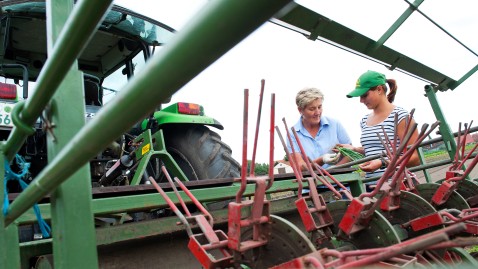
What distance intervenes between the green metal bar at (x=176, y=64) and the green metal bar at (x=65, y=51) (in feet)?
0.44

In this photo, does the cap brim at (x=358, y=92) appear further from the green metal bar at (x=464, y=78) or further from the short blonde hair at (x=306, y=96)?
the green metal bar at (x=464, y=78)

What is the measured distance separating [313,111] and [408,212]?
1.17m

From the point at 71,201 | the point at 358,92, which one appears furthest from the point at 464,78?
the point at 71,201

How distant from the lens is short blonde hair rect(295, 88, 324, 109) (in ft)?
8.80

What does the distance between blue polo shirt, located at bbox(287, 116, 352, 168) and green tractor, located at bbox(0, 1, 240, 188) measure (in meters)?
0.54

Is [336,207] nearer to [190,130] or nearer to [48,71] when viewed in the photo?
[48,71]

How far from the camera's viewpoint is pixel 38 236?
206 centimetres

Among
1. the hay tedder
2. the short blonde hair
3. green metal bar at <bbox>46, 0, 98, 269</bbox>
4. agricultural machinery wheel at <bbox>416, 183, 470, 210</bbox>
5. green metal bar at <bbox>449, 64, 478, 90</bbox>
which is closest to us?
the hay tedder

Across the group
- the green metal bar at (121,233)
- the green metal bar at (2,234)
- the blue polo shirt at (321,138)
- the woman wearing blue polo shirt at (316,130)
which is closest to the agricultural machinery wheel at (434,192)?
the woman wearing blue polo shirt at (316,130)

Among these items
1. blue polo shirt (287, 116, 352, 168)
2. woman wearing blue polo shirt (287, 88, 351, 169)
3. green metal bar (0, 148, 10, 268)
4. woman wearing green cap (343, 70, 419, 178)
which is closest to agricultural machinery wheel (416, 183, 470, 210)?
woman wearing green cap (343, 70, 419, 178)

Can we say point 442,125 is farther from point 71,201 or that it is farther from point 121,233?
point 71,201

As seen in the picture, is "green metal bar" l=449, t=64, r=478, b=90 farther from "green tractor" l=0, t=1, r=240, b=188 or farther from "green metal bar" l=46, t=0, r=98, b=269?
"green metal bar" l=46, t=0, r=98, b=269

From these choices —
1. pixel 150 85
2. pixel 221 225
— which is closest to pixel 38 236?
pixel 221 225

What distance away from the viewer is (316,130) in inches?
111
